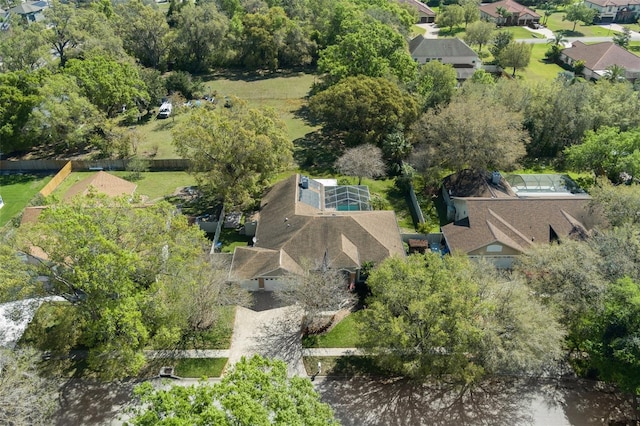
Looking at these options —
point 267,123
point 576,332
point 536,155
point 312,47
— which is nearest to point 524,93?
point 536,155

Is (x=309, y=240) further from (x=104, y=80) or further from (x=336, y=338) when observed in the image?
(x=104, y=80)

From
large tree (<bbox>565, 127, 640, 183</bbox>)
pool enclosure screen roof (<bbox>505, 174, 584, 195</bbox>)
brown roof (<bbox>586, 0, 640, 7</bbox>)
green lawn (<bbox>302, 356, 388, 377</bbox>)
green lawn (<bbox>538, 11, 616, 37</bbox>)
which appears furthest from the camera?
brown roof (<bbox>586, 0, 640, 7</bbox>)

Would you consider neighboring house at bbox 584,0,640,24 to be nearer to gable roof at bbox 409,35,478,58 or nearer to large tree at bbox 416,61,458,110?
gable roof at bbox 409,35,478,58

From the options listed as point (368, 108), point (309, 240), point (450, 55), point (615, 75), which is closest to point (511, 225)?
point (309, 240)

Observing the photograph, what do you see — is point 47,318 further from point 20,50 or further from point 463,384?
point 20,50

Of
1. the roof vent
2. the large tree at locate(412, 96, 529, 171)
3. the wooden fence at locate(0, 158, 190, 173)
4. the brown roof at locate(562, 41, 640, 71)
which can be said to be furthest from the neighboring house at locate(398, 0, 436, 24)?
the wooden fence at locate(0, 158, 190, 173)

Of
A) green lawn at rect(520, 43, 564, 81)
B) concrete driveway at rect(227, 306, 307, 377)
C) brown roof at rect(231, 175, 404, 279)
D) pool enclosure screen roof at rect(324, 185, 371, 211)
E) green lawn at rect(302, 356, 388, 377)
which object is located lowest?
green lawn at rect(302, 356, 388, 377)
